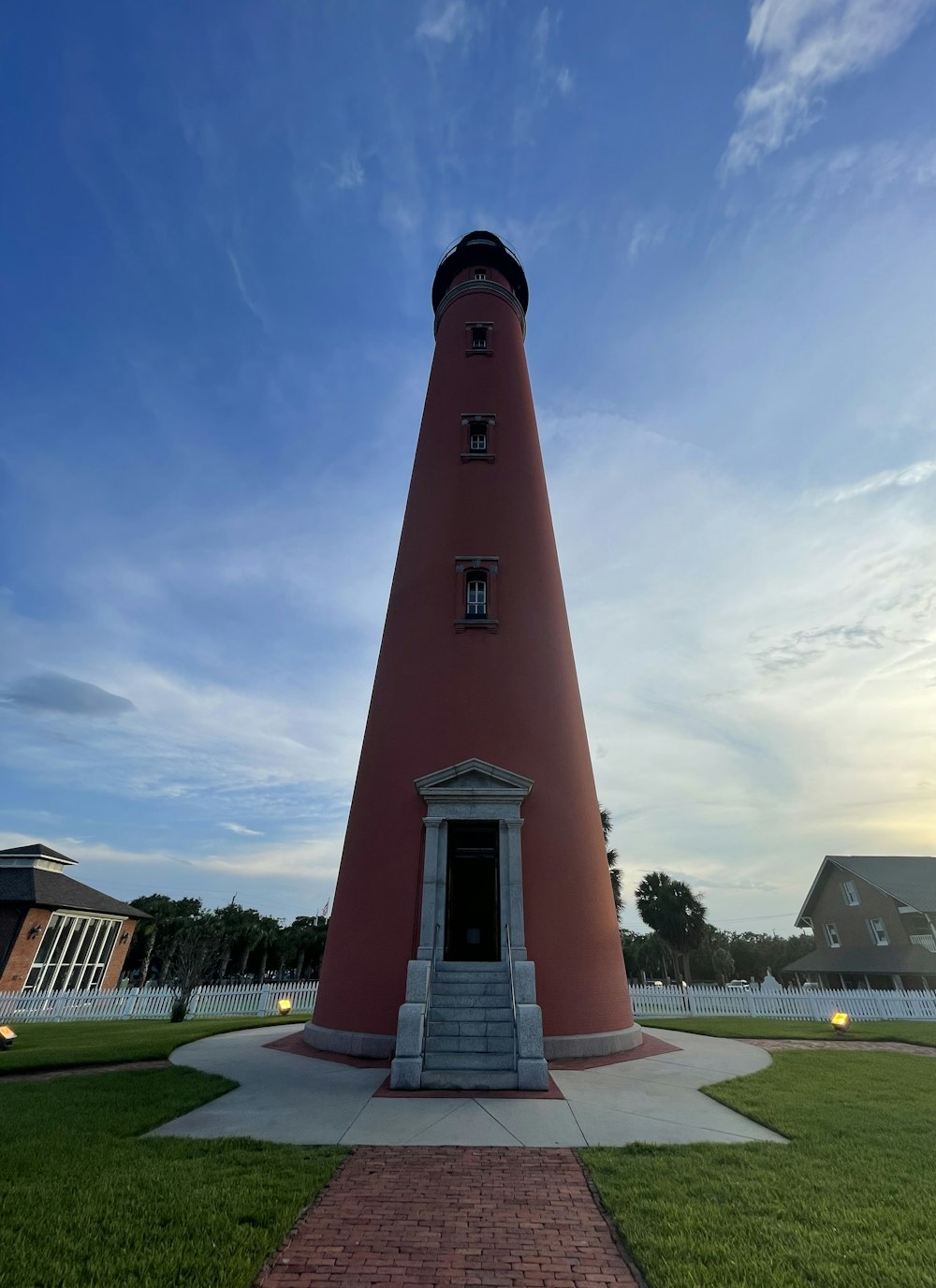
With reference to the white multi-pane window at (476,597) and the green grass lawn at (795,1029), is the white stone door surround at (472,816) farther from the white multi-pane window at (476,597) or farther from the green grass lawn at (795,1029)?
the green grass lawn at (795,1029)

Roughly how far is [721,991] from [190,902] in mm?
64436

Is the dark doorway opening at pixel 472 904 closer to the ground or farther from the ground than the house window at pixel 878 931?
closer to the ground

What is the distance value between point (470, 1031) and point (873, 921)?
3135cm

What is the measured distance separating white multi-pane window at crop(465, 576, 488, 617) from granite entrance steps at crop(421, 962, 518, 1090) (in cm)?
721

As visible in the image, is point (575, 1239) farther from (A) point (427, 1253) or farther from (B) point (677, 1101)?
(B) point (677, 1101)

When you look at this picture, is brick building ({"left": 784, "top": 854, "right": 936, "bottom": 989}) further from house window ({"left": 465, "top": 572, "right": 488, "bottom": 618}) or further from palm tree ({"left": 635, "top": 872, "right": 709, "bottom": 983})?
house window ({"left": 465, "top": 572, "right": 488, "bottom": 618})

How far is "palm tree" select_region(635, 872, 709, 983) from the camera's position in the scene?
40.5 meters

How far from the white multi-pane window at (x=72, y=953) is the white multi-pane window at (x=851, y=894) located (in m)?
38.9

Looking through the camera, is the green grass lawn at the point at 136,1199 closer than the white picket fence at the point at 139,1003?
Yes

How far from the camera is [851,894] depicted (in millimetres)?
33156

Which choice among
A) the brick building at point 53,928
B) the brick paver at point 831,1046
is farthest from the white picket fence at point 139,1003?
the brick paver at point 831,1046

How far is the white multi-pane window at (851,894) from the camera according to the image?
107 ft

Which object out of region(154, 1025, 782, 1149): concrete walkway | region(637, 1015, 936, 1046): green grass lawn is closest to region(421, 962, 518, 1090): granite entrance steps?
region(154, 1025, 782, 1149): concrete walkway

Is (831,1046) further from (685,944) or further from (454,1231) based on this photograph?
(685,944)
